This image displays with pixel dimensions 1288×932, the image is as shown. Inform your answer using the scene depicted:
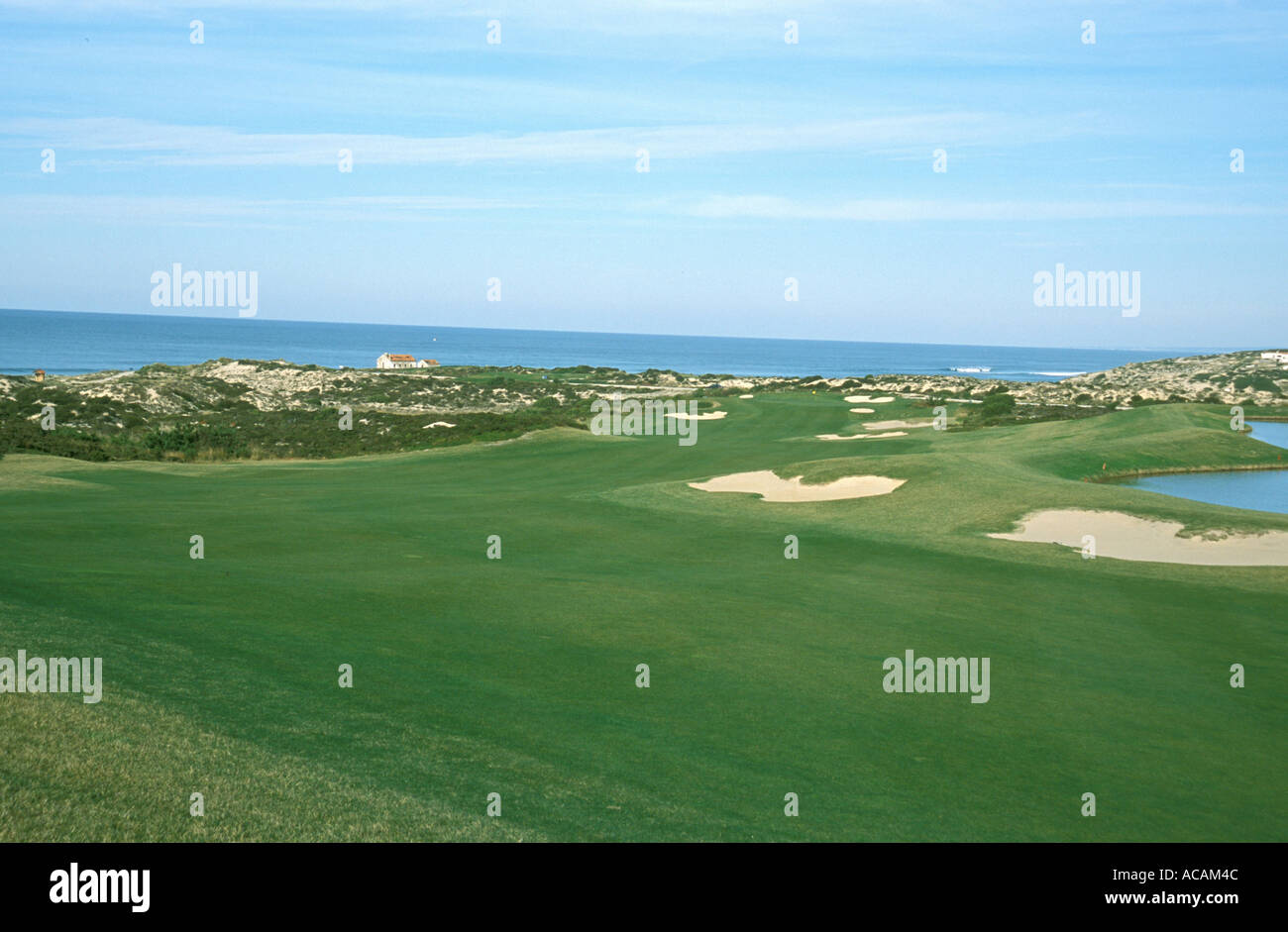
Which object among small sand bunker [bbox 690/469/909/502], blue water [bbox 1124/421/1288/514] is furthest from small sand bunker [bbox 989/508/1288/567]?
blue water [bbox 1124/421/1288/514]

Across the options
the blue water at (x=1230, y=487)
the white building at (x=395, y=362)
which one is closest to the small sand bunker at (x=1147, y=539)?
the blue water at (x=1230, y=487)

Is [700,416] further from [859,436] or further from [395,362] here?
[395,362]

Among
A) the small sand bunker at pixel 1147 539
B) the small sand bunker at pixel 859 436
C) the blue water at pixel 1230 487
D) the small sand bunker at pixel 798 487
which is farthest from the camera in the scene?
the small sand bunker at pixel 859 436

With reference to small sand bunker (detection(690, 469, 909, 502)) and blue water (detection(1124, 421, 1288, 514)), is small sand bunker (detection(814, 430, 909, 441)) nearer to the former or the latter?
blue water (detection(1124, 421, 1288, 514))

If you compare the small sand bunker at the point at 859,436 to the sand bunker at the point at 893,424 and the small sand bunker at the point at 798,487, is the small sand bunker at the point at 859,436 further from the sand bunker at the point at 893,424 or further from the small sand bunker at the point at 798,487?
the small sand bunker at the point at 798,487

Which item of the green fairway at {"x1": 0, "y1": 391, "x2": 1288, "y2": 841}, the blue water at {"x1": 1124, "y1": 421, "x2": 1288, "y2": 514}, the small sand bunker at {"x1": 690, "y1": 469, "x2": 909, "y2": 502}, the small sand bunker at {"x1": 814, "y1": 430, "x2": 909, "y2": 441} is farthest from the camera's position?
the small sand bunker at {"x1": 814, "y1": 430, "x2": 909, "y2": 441}
